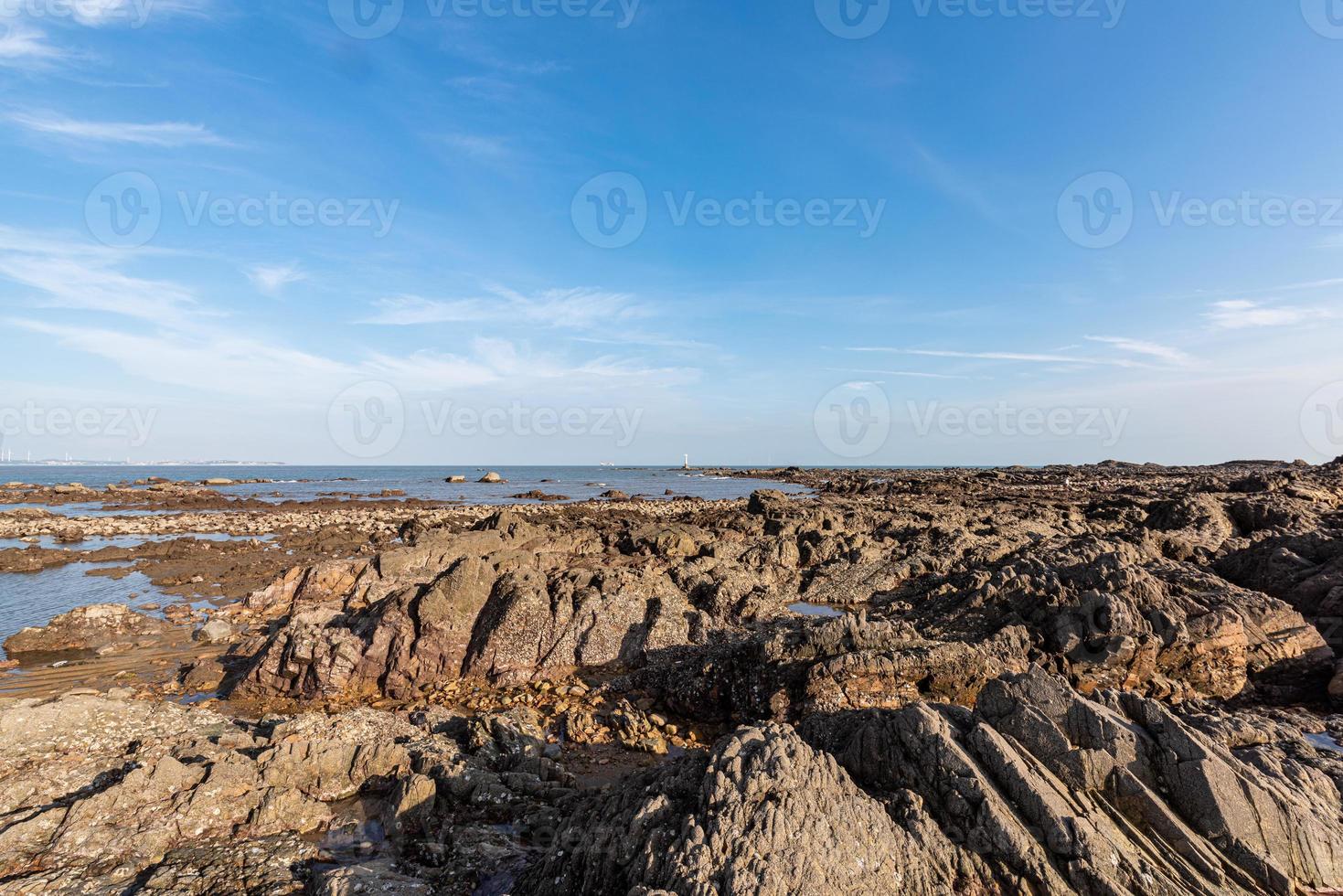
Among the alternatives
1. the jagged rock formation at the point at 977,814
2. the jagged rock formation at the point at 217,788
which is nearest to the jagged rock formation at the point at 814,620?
the jagged rock formation at the point at 977,814

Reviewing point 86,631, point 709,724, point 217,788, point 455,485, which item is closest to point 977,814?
point 709,724

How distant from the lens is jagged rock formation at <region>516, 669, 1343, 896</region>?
16.5ft

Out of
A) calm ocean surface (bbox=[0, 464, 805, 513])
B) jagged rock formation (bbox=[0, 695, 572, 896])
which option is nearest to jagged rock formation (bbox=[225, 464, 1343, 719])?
jagged rock formation (bbox=[0, 695, 572, 896])

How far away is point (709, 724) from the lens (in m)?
11.0

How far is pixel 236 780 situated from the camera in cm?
727

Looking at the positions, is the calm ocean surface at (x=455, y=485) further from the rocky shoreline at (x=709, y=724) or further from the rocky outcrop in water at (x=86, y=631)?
the rocky shoreline at (x=709, y=724)

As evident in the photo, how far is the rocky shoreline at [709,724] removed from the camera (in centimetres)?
543

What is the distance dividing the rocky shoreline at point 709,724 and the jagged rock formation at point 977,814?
0.09 feet

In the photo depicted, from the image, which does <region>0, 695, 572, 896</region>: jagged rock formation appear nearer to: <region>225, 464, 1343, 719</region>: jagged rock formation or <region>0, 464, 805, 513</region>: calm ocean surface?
<region>225, 464, 1343, 719</region>: jagged rock formation

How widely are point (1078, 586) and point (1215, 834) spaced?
25.4 ft

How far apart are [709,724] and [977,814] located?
6.10 m

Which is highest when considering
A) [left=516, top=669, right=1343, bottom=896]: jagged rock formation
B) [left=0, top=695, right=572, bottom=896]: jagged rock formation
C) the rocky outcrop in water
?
[left=516, top=669, right=1343, bottom=896]: jagged rock formation

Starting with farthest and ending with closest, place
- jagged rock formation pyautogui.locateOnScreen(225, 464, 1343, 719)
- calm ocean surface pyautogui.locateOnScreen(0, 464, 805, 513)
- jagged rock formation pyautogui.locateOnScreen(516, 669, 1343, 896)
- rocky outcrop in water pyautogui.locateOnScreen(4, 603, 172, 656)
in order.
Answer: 1. calm ocean surface pyautogui.locateOnScreen(0, 464, 805, 513)
2. rocky outcrop in water pyautogui.locateOnScreen(4, 603, 172, 656)
3. jagged rock formation pyautogui.locateOnScreen(225, 464, 1343, 719)
4. jagged rock formation pyautogui.locateOnScreen(516, 669, 1343, 896)

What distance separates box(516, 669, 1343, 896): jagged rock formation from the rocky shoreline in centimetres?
3
